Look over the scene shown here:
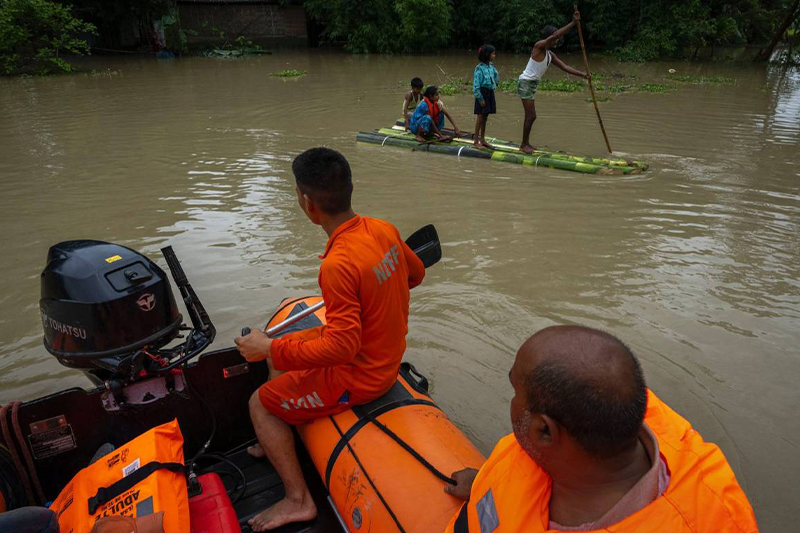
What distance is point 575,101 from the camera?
40.9ft

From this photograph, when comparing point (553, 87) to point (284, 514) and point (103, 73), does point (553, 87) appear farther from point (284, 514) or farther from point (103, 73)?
point (284, 514)

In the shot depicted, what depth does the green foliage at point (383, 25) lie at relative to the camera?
75.8ft

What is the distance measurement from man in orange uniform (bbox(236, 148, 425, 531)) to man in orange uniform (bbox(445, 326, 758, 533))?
3.10 ft

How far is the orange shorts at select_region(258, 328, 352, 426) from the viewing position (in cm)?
226

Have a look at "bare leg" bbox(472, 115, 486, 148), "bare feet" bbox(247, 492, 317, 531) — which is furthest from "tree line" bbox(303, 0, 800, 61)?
"bare feet" bbox(247, 492, 317, 531)

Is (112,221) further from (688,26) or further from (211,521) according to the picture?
(688,26)

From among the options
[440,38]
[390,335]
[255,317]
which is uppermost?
[440,38]

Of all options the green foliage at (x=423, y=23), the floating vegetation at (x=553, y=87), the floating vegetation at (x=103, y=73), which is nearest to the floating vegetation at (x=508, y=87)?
the floating vegetation at (x=553, y=87)

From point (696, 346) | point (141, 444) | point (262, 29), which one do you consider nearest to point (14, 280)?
point (141, 444)

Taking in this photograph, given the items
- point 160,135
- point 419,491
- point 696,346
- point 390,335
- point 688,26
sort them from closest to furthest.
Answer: point 419,491, point 390,335, point 696,346, point 160,135, point 688,26

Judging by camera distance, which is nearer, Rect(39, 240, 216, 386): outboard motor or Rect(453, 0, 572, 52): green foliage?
Rect(39, 240, 216, 386): outboard motor

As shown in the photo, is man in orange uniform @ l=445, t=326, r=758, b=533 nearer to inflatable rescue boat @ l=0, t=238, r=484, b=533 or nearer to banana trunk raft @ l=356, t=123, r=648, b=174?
inflatable rescue boat @ l=0, t=238, r=484, b=533

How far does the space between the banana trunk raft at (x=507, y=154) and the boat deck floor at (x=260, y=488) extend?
586cm

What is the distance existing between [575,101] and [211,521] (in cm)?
1239
